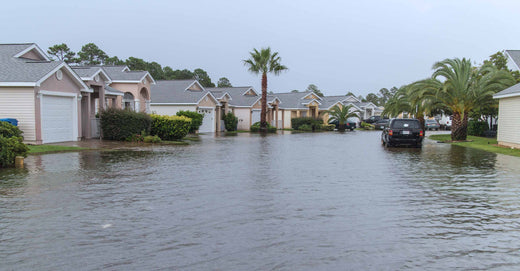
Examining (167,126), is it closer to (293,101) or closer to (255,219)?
(255,219)

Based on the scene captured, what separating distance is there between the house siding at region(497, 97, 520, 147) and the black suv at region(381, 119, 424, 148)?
4.67 m

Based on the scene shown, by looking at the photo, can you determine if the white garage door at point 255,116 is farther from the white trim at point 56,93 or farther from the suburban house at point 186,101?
the white trim at point 56,93

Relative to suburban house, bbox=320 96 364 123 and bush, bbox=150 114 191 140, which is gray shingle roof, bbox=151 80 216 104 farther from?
suburban house, bbox=320 96 364 123

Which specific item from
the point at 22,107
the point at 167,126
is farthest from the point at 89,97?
the point at 22,107

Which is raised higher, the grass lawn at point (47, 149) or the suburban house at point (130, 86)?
the suburban house at point (130, 86)

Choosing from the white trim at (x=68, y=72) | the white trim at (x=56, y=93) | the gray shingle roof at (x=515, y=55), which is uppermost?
the gray shingle roof at (x=515, y=55)

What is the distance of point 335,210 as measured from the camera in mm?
8383

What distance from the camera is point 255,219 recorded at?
25.0 feet

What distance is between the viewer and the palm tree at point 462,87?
28719 millimetres

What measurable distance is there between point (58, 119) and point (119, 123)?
11.0 ft

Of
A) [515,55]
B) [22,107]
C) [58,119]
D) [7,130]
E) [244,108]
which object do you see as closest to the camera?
[7,130]

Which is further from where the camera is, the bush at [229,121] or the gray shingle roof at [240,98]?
the gray shingle roof at [240,98]

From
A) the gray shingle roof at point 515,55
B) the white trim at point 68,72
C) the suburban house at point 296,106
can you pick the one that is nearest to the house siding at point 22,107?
the white trim at point 68,72

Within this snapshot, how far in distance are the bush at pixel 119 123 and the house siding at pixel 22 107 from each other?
15.8 feet
